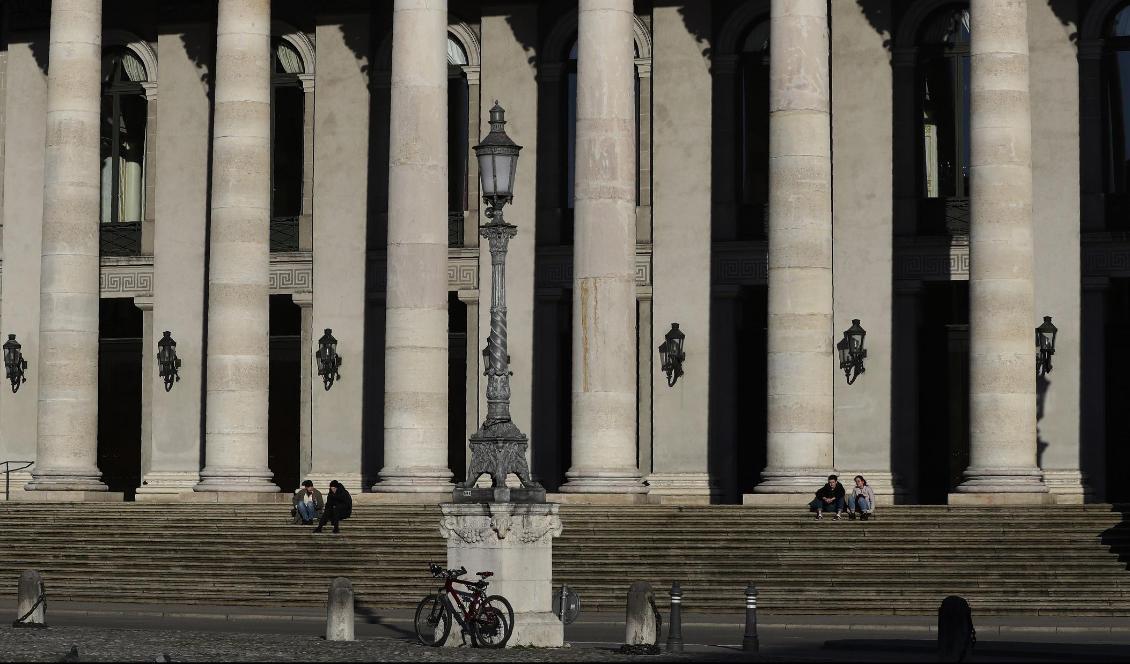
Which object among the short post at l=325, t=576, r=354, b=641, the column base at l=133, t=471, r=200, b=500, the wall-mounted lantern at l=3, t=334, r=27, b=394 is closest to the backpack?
the short post at l=325, t=576, r=354, b=641

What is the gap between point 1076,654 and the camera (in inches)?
1208

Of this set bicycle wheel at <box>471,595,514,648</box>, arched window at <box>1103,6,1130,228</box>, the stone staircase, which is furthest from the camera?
arched window at <box>1103,6,1130,228</box>

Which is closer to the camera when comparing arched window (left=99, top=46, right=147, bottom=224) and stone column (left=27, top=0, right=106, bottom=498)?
stone column (left=27, top=0, right=106, bottom=498)

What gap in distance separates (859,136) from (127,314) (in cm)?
1960

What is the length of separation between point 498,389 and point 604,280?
15.5m

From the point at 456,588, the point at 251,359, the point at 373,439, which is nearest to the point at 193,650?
the point at 456,588

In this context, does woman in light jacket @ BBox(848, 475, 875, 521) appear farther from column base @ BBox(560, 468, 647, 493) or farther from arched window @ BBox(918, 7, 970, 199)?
arched window @ BBox(918, 7, 970, 199)

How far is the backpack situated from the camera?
1068 inches

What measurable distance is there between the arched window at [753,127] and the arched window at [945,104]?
3.67 meters

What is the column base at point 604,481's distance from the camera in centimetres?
4722

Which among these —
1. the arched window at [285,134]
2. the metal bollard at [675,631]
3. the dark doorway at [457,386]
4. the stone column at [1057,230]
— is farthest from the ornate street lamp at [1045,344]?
the metal bollard at [675,631]

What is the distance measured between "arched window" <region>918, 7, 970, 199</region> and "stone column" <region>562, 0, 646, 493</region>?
7.95 meters

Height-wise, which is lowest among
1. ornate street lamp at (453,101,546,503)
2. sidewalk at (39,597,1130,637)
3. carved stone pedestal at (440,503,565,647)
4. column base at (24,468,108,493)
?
sidewalk at (39,597,1130,637)

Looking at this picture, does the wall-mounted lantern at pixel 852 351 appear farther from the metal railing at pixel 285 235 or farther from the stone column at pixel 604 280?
the metal railing at pixel 285 235
